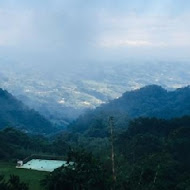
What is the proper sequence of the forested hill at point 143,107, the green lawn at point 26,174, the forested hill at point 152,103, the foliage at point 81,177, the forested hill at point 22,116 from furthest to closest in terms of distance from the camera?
the forested hill at point 22,116 → the forested hill at point 152,103 → the forested hill at point 143,107 → the green lawn at point 26,174 → the foliage at point 81,177

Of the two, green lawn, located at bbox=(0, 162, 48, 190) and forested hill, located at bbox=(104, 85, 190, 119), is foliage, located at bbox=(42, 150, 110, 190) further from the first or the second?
forested hill, located at bbox=(104, 85, 190, 119)

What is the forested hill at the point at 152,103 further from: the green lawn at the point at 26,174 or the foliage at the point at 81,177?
the foliage at the point at 81,177

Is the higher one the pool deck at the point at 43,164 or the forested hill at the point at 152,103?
the forested hill at the point at 152,103

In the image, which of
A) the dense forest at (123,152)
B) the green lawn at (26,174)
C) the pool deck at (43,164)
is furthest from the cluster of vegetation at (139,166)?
the green lawn at (26,174)

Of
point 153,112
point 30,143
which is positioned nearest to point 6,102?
point 153,112

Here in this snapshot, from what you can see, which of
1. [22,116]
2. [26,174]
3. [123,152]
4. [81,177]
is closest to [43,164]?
[26,174]

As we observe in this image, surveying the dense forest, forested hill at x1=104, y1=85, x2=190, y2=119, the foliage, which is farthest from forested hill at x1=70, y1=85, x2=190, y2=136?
the foliage

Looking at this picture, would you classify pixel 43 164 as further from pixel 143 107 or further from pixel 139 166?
pixel 143 107
